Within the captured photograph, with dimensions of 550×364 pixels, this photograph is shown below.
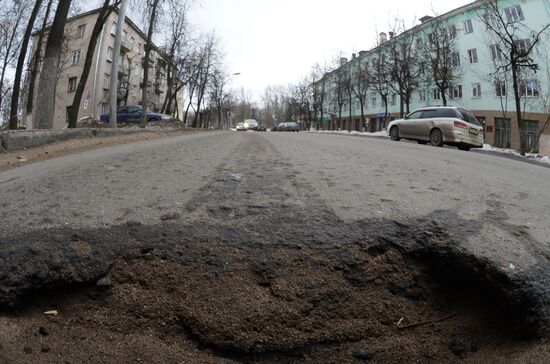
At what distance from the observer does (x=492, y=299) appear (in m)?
1.79

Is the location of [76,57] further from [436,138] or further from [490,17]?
[436,138]

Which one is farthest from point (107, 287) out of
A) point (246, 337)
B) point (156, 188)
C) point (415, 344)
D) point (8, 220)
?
point (156, 188)

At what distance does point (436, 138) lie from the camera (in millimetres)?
15273

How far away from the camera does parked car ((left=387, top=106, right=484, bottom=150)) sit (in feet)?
47.4

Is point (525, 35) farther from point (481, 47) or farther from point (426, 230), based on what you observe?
point (426, 230)

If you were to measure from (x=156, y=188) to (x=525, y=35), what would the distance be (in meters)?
40.2

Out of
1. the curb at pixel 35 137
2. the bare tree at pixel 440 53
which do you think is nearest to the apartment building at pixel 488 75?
the bare tree at pixel 440 53

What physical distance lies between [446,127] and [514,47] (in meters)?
7.89

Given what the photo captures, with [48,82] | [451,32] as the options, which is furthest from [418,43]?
[48,82]

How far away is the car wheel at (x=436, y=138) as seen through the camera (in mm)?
Result: 15045

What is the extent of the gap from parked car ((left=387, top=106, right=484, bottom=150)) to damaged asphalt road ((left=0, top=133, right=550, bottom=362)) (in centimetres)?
1288

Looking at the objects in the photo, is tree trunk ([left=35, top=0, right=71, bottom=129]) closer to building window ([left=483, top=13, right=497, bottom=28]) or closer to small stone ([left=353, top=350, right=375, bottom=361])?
small stone ([left=353, top=350, right=375, bottom=361])

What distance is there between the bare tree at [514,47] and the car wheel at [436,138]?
6033 mm

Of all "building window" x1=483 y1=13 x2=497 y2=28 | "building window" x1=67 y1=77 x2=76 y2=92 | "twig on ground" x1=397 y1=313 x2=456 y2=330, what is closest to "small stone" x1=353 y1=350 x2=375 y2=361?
"twig on ground" x1=397 y1=313 x2=456 y2=330
